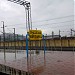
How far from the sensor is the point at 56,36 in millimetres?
38406

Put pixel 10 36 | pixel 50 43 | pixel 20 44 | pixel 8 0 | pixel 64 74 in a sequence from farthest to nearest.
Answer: pixel 10 36 → pixel 20 44 → pixel 50 43 → pixel 8 0 → pixel 64 74

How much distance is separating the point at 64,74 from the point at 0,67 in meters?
4.88

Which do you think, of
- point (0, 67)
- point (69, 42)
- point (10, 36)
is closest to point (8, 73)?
point (0, 67)

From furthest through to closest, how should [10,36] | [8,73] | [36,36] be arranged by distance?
[10,36] → [36,36] → [8,73]

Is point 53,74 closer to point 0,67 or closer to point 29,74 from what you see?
point 29,74

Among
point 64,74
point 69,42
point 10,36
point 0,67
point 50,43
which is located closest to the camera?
point 64,74

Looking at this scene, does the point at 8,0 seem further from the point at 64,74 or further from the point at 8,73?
the point at 64,74

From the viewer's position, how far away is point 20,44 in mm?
43875

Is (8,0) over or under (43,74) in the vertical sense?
over

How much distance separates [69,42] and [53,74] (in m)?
25.6

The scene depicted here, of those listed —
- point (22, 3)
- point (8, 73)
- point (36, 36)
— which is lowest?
point (8, 73)

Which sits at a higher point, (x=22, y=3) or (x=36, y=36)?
(x=22, y=3)

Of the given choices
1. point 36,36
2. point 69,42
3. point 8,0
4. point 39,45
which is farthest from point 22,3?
point 39,45

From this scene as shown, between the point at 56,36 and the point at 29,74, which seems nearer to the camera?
the point at 29,74
